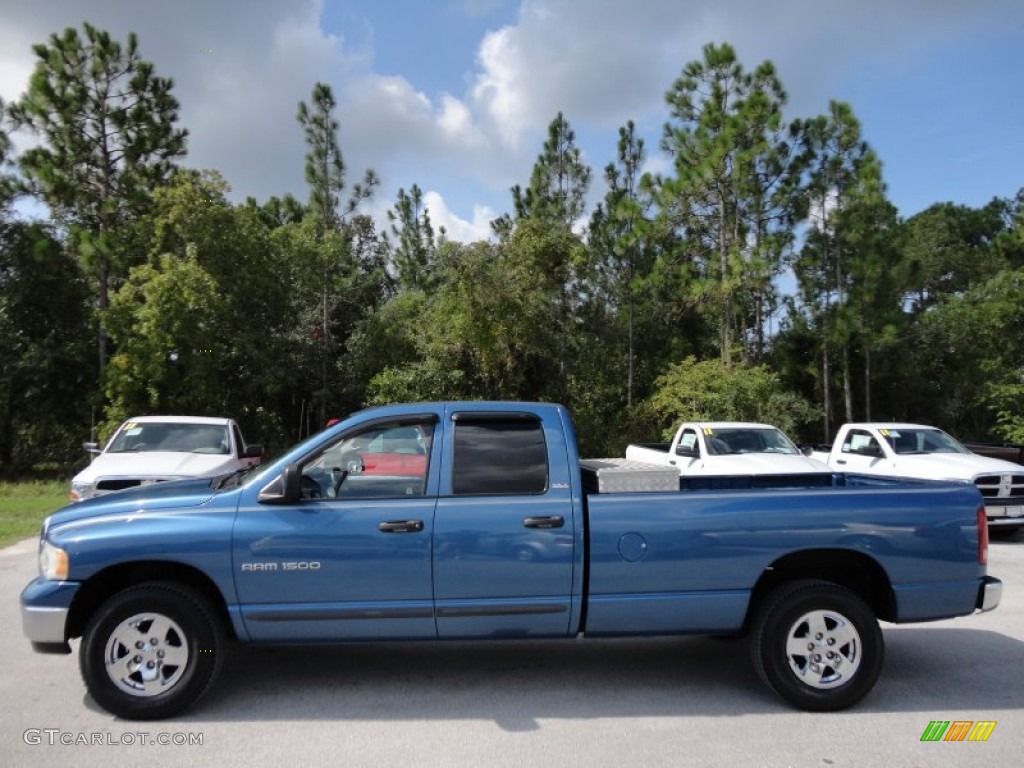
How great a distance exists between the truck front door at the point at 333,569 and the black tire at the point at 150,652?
31cm

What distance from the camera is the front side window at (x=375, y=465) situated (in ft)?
16.0

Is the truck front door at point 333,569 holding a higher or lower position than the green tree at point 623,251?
lower

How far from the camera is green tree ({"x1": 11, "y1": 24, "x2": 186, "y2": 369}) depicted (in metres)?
23.3

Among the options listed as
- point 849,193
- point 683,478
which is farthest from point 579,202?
point 683,478

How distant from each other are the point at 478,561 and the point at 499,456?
683 millimetres

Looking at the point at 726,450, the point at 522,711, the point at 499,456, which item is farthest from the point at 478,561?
the point at 726,450

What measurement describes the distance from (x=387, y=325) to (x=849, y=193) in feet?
55.1

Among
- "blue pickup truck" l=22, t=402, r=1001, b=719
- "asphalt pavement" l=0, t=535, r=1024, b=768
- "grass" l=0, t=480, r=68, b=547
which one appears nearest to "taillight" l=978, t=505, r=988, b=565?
"blue pickup truck" l=22, t=402, r=1001, b=719

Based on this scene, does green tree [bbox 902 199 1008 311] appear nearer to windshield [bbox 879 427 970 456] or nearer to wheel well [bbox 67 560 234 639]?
windshield [bbox 879 427 970 456]

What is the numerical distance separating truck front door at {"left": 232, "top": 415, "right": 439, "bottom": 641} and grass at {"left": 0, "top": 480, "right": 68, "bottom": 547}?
854 cm

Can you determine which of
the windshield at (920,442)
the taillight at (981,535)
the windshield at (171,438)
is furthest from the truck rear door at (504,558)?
the windshield at (920,442)

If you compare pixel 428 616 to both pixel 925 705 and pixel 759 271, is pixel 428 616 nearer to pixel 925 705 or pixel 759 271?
pixel 925 705

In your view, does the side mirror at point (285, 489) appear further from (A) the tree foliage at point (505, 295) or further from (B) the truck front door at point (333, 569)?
(A) the tree foliage at point (505, 295)

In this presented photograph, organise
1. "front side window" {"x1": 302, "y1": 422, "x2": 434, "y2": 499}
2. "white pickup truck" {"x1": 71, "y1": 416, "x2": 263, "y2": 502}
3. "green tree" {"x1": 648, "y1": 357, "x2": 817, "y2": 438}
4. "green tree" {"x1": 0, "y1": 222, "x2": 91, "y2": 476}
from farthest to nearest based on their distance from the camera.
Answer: "green tree" {"x1": 0, "y1": 222, "x2": 91, "y2": 476}, "green tree" {"x1": 648, "y1": 357, "x2": 817, "y2": 438}, "white pickup truck" {"x1": 71, "y1": 416, "x2": 263, "y2": 502}, "front side window" {"x1": 302, "y1": 422, "x2": 434, "y2": 499}
